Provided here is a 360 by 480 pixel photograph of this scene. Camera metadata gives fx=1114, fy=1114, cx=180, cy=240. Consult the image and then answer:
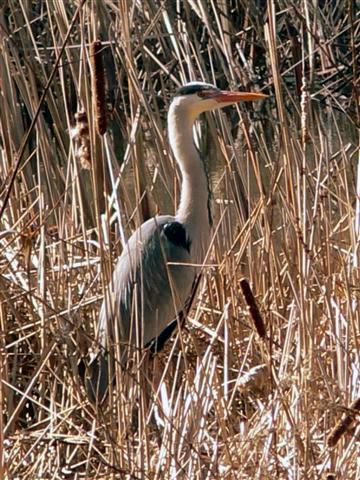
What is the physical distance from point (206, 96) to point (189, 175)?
0.26 metres

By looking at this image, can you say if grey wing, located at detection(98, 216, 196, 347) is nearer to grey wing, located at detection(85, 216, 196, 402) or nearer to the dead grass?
grey wing, located at detection(85, 216, 196, 402)

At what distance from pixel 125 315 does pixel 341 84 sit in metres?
3.80

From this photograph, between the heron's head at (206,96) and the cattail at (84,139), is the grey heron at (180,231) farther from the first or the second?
the cattail at (84,139)

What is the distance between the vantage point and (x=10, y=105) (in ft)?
10.8

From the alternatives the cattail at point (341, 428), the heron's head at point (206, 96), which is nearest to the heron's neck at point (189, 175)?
the heron's head at point (206, 96)

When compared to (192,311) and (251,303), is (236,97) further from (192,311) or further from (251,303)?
(251,303)

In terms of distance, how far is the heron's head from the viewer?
335 cm

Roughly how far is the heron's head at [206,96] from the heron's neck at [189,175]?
0.10 meters

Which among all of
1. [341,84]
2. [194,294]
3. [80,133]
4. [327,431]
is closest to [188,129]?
[194,294]

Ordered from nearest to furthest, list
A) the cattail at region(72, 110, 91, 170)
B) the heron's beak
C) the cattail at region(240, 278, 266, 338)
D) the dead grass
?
the cattail at region(240, 278, 266, 338), the dead grass, the cattail at region(72, 110, 91, 170), the heron's beak

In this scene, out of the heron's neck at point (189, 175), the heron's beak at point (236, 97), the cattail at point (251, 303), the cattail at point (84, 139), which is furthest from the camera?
the heron's neck at point (189, 175)

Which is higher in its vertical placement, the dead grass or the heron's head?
the heron's head

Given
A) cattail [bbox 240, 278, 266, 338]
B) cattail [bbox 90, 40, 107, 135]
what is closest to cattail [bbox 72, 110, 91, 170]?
cattail [bbox 90, 40, 107, 135]

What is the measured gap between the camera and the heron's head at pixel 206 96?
3.35m
